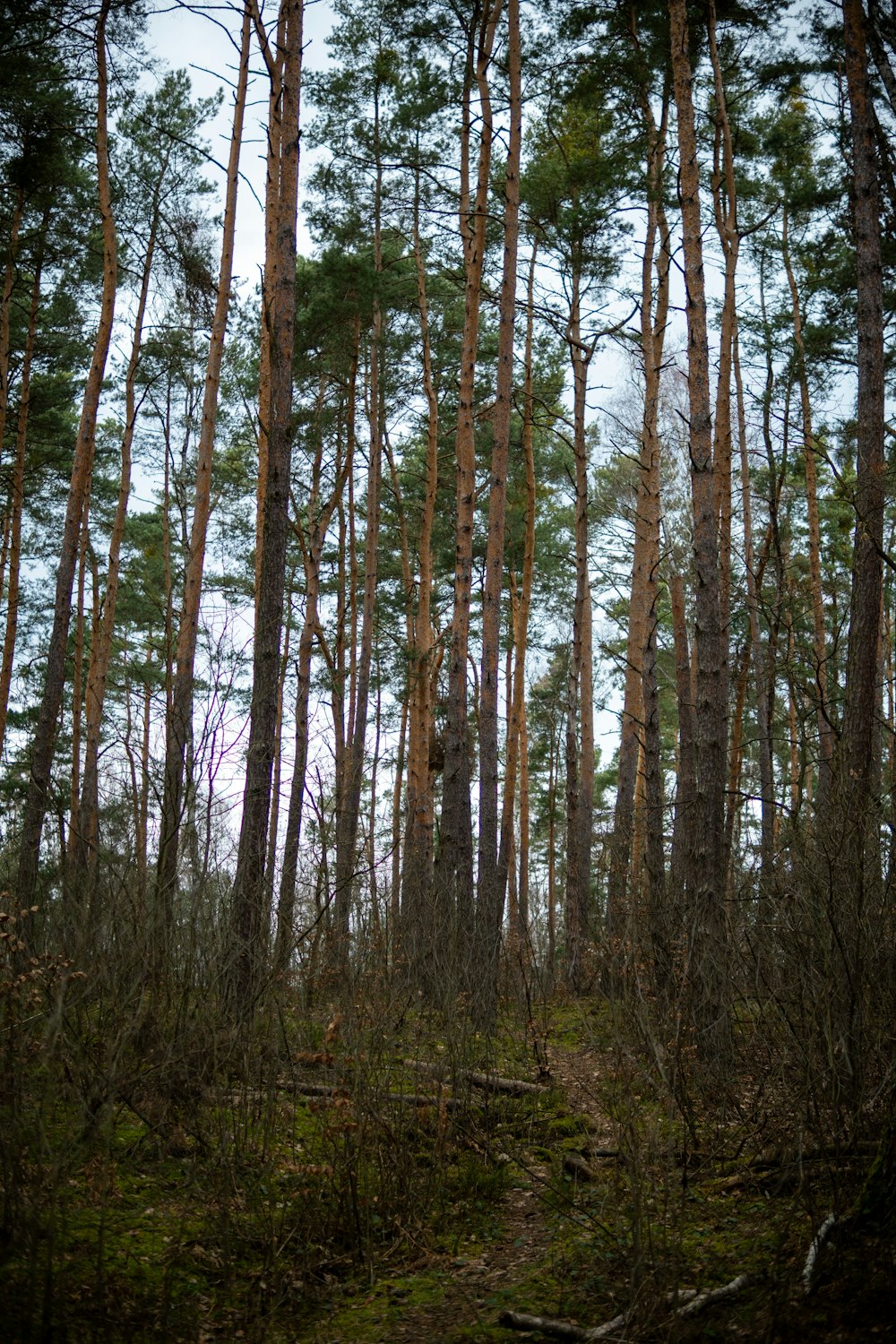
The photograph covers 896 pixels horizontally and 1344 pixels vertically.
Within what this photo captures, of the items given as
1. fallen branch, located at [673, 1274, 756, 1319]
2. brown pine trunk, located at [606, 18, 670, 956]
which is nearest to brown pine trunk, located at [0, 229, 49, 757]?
brown pine trunk, located at [606, 18, 670, 956]

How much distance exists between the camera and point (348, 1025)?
405 cm

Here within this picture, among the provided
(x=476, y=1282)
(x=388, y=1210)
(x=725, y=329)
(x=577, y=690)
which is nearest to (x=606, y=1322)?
(x=476, y=1282)

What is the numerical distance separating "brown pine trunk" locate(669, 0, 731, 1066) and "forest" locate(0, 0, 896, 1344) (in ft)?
0.12

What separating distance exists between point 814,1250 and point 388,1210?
181 cm

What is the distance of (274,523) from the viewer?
22.0 ft

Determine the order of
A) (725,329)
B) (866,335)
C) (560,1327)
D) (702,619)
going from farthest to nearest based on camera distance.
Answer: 1. (725,329)
2. (866,335)
3. (702,619)
4. (560,1327)

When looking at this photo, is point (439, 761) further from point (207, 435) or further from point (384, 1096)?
point (384, 1096)

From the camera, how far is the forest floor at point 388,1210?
2.69m

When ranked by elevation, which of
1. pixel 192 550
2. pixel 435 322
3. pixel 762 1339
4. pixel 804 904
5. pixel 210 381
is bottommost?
pixel 762 1339

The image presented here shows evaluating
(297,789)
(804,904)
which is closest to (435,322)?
(297,789)

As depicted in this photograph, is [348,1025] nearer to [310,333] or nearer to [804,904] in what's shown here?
[804,904]

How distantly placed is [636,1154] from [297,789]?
1029cm

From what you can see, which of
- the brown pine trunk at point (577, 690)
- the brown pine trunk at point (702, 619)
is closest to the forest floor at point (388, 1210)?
the brown pine trunk at point (702, 619)

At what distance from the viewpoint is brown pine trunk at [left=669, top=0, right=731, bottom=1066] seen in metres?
5.53
